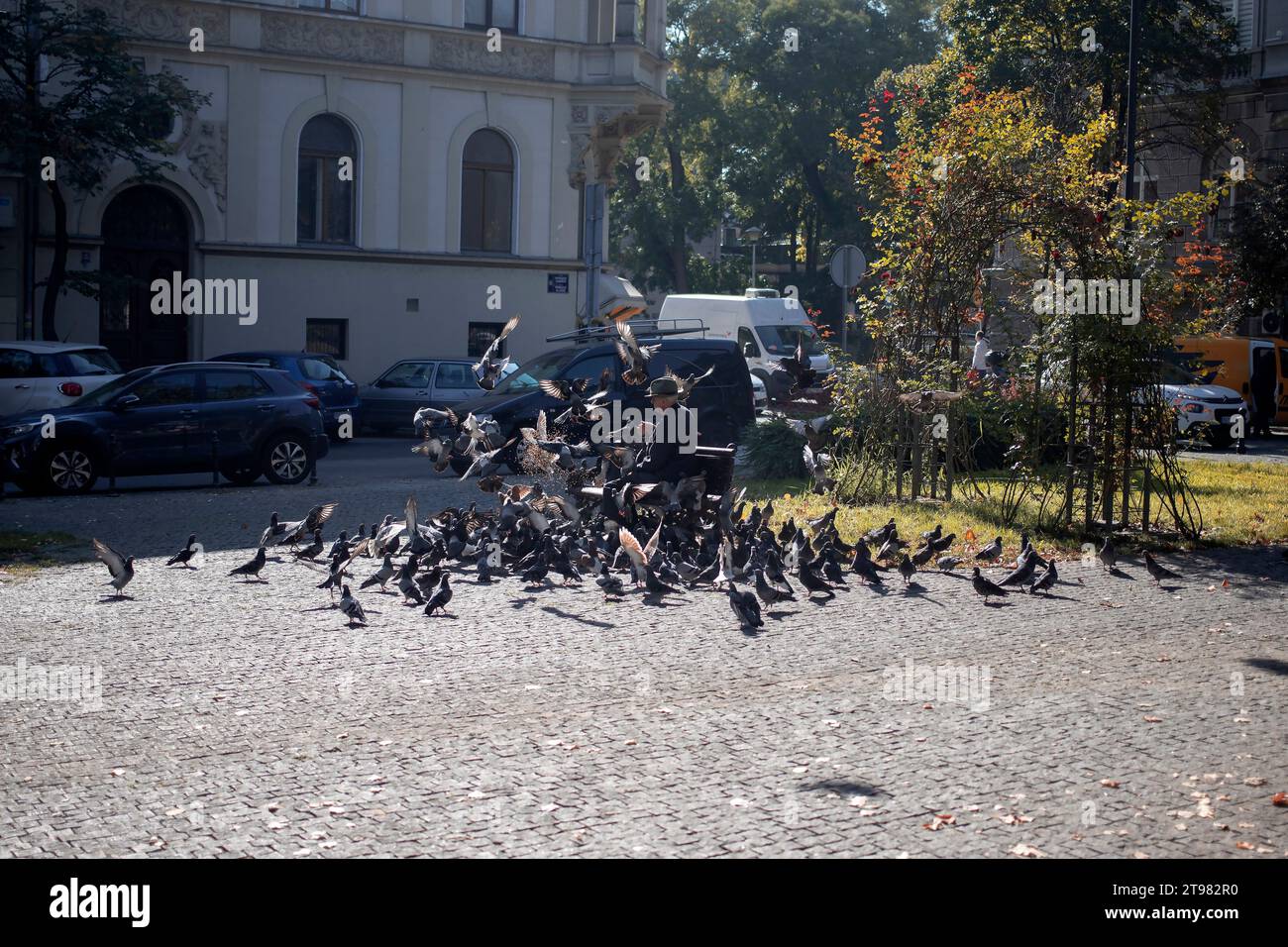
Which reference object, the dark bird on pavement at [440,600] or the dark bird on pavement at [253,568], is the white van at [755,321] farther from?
the dark bird on pavement at [440,600]

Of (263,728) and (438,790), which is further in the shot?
(263,728)

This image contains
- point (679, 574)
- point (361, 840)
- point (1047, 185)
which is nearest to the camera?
point (361, 840)

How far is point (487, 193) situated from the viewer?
3203 cm

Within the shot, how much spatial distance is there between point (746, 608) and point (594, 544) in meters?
2.15

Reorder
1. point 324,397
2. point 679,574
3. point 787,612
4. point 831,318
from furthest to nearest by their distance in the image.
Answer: point 831,318
point 324,397
point 679,574
point 787,612

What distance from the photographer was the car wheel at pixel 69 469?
53.3 ft

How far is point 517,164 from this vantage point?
32.2 metres

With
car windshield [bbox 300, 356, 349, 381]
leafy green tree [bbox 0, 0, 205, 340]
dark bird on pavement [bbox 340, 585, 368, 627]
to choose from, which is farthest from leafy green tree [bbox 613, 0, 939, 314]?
dark bird on pavement [bbox 340, 585, 368, 627]

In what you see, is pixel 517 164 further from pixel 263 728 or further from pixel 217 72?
pixel 263 728

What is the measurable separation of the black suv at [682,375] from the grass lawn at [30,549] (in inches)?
272

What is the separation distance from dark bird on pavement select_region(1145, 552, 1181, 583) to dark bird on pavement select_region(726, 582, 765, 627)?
11.7ft

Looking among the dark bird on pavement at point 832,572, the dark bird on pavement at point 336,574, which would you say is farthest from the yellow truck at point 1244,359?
the dark bird on pavement at point 336,574

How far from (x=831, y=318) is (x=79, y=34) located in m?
37.0

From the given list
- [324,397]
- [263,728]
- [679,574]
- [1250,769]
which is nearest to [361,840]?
[263,728]
